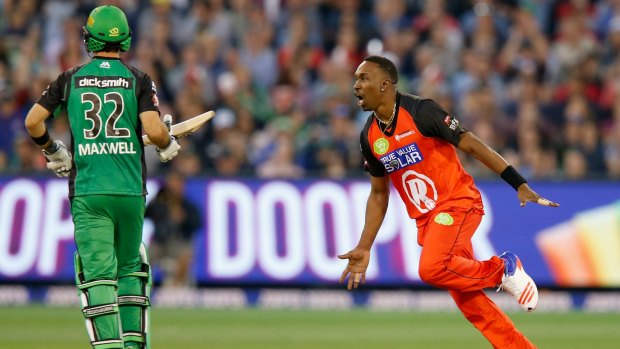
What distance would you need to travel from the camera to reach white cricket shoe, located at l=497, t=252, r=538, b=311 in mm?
8906

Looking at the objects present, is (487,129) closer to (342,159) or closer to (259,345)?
(342,159)

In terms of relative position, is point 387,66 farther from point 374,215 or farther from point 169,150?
point 169,150

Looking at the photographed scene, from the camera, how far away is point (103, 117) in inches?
326

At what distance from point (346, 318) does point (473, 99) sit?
5230 mm

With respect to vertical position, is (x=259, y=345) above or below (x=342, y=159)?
below

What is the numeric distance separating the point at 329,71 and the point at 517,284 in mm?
10434

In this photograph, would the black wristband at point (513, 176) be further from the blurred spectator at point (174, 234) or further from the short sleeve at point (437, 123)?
the blurred spectator at point (174, 234)

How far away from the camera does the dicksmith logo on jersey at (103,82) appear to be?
8.29 m

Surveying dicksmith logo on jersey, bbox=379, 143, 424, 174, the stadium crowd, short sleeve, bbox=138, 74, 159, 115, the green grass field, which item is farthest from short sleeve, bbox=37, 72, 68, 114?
the stadium crowd

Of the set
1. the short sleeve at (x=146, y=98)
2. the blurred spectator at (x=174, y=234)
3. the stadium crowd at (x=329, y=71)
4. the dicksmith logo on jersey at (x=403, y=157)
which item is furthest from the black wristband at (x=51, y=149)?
the stadium crowd at (x=329, y=71)

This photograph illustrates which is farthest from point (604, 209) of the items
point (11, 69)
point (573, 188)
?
point (11, 69)

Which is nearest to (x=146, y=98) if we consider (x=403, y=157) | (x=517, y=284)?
(x=403, y=157)

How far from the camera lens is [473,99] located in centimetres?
1842

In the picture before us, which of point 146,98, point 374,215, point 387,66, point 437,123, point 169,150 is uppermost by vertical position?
point 387,66
